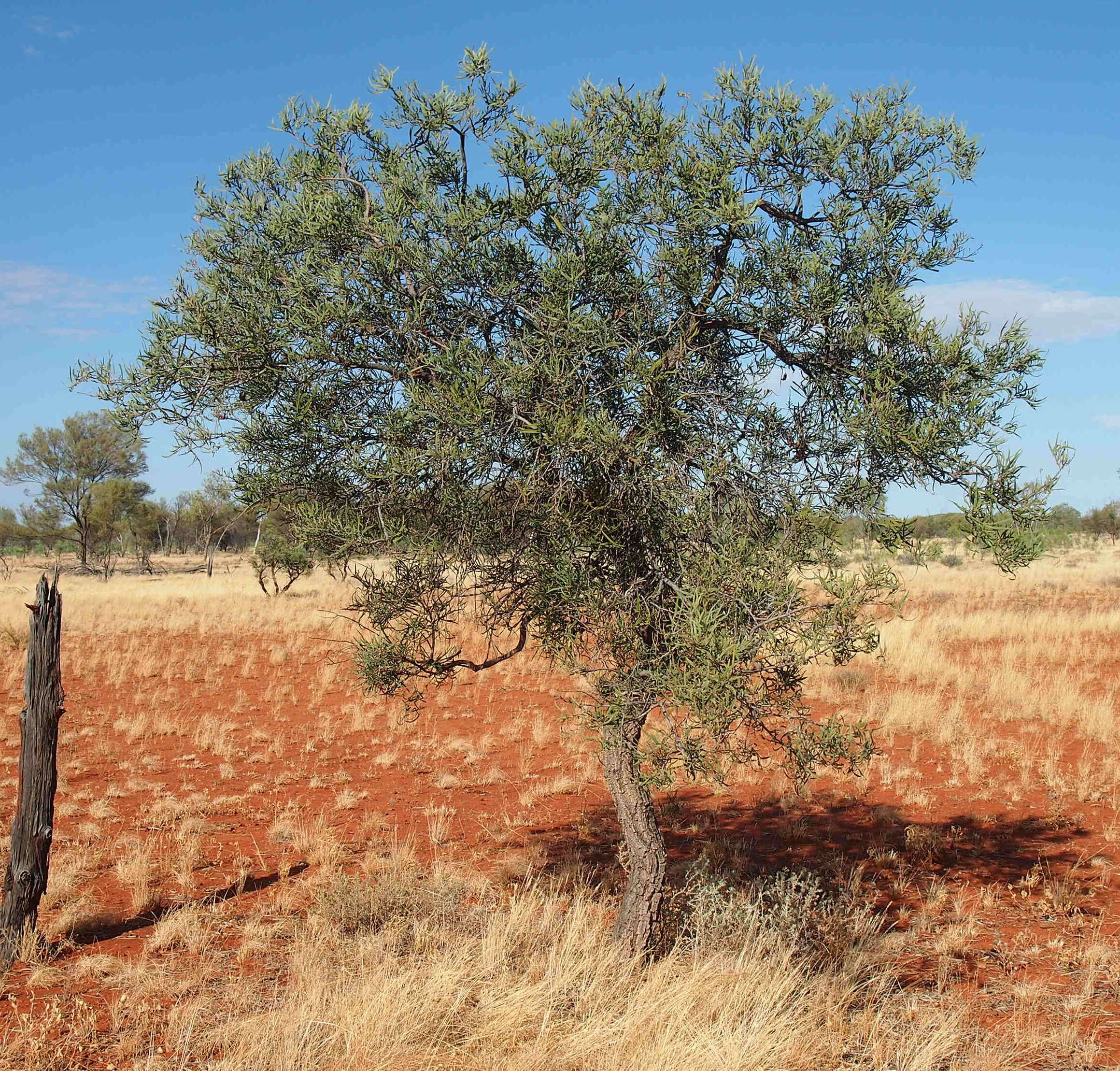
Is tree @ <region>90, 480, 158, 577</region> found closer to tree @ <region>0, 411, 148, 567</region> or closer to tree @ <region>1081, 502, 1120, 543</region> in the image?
tree @ <region>0, 411, 148, 567</region>

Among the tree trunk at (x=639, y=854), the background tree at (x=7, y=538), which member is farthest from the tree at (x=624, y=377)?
the background tree at (x=7, y=538)

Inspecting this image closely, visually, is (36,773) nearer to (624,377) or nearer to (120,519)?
(624,377)

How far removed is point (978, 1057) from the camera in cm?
535

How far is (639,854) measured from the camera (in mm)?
6996

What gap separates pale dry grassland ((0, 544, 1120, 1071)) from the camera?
203 inches

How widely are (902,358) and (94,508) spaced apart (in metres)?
55.6

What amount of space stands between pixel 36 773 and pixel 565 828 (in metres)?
6.29

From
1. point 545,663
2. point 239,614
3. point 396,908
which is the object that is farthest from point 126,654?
point 396,908

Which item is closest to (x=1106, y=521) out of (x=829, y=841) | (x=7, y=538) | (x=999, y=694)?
(x=999, y=694)

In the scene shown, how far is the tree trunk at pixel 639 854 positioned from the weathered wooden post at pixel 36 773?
4526 millimetres

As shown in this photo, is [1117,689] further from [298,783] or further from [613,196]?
[613,196]

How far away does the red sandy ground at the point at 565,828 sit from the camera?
25.3 feet

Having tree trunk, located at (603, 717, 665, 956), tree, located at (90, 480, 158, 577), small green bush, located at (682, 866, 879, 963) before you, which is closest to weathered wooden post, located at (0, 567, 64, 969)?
tree trunk, located at (603, 717, 665, 956)

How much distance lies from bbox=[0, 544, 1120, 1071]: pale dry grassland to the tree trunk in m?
0.25
